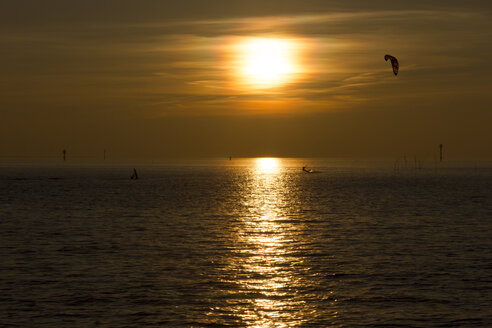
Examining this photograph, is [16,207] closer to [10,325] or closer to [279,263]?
[279,263]

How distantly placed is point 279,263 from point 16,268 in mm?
13837

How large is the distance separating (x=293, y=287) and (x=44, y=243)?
22798mm

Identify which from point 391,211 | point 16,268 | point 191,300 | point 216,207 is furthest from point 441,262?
point 216,207

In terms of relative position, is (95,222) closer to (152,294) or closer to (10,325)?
(152,294)

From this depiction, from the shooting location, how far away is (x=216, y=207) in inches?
3565

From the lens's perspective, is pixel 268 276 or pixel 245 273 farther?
pixel 245 273

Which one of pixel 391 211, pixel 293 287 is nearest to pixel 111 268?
pixel 293 287

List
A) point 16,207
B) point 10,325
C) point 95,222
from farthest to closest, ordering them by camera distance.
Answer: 1. point 16,207
2. point 95,222
3. point 10,325

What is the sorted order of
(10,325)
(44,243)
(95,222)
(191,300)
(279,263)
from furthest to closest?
1. (95,222)
2. (44,243)
3. (279,263)
4. (191,300)
5. (10,325)

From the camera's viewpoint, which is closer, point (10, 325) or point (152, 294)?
point (10, 325)

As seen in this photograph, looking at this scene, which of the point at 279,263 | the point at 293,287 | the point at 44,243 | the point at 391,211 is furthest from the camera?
the point at 391,211

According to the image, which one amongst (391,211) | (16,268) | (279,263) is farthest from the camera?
(391,211)

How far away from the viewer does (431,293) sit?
29922mm

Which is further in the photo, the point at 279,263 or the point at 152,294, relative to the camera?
the point at 279,263
